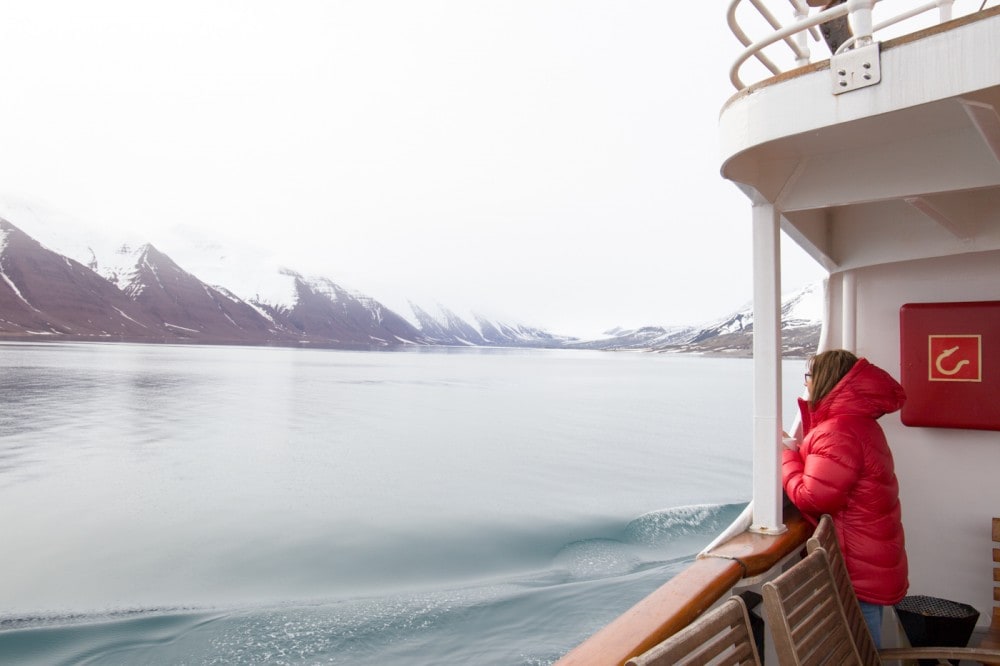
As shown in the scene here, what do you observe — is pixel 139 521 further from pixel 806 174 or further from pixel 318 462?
pixel 806 174

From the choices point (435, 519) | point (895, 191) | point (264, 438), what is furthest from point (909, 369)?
point (264, 438)

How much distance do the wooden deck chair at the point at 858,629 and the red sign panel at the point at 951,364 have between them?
4.06ft

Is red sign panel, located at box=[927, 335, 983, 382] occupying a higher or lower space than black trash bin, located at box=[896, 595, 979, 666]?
higher

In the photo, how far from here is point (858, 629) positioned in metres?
2.21

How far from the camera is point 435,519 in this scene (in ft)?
39.9

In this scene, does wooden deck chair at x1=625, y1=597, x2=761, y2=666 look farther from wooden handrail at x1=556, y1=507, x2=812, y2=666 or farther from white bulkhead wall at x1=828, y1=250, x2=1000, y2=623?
white bulkhead wall at x1=828, y1=250, x2=1000, y2=623

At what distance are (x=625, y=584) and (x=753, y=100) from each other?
22.6 ft

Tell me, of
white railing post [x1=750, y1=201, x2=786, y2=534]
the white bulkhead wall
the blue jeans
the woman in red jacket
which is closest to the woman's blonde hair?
the woman in red jacket

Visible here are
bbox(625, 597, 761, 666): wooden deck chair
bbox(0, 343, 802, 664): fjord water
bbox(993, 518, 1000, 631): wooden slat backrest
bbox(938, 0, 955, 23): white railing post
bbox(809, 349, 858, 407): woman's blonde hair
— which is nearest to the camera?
Answer: bbox(625, 597, 761, 666): wooden deck chair

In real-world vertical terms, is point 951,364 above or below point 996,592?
above

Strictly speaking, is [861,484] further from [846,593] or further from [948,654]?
[948,654]

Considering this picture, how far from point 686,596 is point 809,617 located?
357 mm

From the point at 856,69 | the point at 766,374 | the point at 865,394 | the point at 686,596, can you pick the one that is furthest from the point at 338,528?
the point at 856,69

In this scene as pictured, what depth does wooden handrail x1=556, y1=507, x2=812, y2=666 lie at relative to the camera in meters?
1.47
